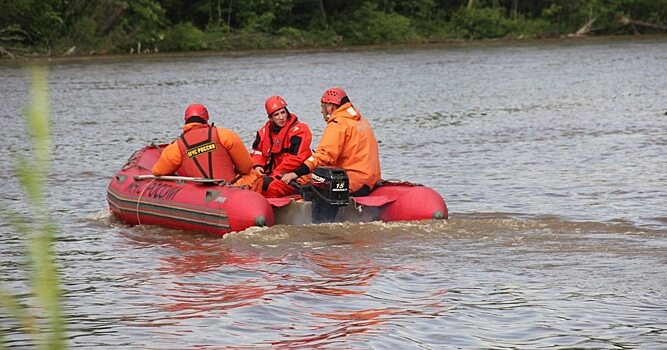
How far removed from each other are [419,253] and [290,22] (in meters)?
48.3

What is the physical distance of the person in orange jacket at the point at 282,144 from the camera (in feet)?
32.3

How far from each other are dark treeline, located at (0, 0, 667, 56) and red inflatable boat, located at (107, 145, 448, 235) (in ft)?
109

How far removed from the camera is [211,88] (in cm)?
3116

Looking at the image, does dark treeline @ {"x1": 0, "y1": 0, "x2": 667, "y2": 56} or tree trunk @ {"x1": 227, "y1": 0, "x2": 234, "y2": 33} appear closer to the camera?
dark treeline @ {"x1": 0, "y1": 0, "x2": 667, "y2": 56}

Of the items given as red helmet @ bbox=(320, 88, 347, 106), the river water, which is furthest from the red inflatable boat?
red helmet @ bbox=(320, 88, 347, 106)

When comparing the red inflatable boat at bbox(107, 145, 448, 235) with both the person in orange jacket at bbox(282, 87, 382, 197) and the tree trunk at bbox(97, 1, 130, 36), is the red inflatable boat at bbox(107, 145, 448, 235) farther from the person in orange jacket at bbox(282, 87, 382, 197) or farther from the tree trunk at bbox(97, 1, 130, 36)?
the tree trunk at bbox(97, 1, 130, 36)

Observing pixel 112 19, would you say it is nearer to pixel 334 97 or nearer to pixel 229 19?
pixel 229 19

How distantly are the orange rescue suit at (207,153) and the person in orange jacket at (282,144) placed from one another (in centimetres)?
29

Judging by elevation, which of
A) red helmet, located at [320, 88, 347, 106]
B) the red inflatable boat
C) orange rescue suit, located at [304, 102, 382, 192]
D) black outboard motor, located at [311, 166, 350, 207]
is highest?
red helmet, located at [320, 88, 347, 106]

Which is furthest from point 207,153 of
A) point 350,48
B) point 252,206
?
point 350,48

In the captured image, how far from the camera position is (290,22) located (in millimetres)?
55938

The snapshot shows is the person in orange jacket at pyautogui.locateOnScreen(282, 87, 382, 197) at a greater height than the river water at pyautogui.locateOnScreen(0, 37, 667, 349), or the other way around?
the person in orange jacket at pyautogui.locateOnScreen(282, 87, 382, 197)

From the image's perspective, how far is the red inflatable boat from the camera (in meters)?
9.11

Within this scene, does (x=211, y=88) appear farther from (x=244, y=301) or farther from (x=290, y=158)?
(x=244, y=301)
